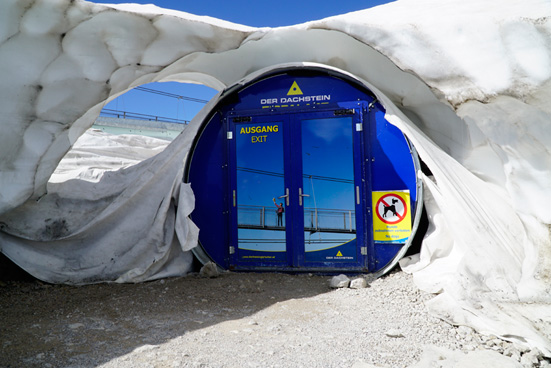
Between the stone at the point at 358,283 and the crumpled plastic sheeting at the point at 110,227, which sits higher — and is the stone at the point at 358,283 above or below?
below

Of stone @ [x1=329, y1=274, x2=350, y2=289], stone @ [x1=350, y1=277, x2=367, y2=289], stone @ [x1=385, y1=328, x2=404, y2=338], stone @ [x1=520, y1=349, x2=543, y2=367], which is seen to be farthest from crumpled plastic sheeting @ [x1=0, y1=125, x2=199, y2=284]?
stone @ [x1=520, y1=349, x2=543, y2=367]

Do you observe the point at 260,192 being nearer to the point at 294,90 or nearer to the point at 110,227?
the point at 294,90

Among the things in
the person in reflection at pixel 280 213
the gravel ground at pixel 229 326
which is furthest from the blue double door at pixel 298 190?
the gravel ground at pixel 229 326

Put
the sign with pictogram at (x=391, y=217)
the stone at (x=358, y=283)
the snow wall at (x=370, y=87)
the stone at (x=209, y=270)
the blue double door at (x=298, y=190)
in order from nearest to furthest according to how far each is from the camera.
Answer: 1. the snow wall at (x=370, y=87)
2. the stone at (x=358, y=283)
3. the sign with pictogram at (x=391, y=217)
4. the blue double door at (x=298, y=190)
5. the stone at (x=209, y=270)

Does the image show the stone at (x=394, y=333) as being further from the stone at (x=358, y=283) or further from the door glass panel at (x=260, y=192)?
the door glass panel at (x=260, y=192)

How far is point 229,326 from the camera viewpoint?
11.0 feet

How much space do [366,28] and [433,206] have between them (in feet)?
6.07

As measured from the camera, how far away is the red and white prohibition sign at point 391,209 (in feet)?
15.2

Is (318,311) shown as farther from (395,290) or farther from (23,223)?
(23,223)

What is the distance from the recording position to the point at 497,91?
3.38 meters

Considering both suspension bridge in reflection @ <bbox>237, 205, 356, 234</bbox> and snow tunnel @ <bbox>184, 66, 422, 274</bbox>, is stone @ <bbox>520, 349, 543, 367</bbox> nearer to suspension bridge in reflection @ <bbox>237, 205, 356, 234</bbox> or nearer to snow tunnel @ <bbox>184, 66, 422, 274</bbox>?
snow tunnel @ <bbox>184, 66, 422, 274</bbox>

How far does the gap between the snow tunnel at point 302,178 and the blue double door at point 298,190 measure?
0.04ft

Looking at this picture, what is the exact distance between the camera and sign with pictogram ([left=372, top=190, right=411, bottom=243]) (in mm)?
4617

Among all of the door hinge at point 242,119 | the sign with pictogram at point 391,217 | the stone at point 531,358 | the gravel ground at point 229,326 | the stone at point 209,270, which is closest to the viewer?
the stone at point 531,358
